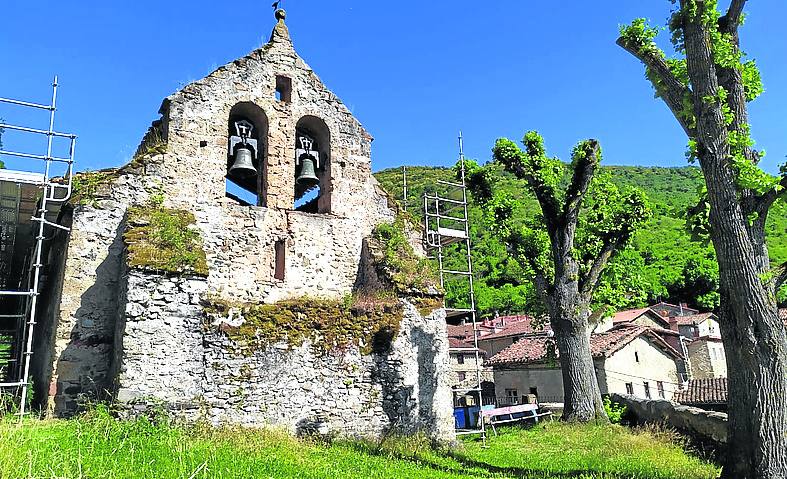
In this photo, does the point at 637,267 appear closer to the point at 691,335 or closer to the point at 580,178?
the point at 580,178

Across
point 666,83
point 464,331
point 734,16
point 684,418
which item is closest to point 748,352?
point 666,83

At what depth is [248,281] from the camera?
43.3 feet

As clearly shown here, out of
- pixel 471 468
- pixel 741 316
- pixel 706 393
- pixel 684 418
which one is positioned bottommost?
pixel 471 468

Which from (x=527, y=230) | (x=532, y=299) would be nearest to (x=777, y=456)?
(x=527, y=230)

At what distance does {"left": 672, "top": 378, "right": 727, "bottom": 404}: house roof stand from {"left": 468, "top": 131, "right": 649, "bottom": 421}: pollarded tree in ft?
26.8

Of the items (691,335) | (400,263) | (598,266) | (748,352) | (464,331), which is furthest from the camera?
(464,331)

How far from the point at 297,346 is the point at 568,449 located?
7051mm

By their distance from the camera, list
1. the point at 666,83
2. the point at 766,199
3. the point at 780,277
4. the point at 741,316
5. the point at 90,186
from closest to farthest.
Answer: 1. the point at 741,316
2. the point at 780,277
3. the point at 766,199
4. the point at 666,83
5. the point at 90,186

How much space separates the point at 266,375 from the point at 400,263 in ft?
14.4

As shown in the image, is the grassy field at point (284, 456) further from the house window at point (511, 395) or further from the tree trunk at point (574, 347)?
the house window at point (511, 395)

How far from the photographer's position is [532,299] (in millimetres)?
23094

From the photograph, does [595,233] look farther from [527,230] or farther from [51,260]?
[51,260]

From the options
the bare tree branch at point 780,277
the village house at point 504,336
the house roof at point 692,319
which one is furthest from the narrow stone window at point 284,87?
the house roof at point 692,319

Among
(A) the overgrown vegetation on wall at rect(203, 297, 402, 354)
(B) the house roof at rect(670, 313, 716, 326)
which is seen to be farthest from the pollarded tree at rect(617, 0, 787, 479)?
(B) the house roof at rect(670, 313, 716, 326)
